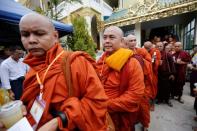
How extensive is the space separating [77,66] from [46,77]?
8.0 inches

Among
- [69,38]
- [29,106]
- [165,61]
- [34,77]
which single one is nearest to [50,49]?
[34,77]

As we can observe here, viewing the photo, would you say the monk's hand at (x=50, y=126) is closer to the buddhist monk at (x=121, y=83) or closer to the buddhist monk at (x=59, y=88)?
the buddhist monk at (x=59, y=88)

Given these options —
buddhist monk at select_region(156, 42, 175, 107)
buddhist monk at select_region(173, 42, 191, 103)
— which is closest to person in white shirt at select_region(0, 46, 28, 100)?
buddhist monk at select_region(156, 42, 175, 107)

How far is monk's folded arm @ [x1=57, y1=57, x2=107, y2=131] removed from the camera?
113 centimetres

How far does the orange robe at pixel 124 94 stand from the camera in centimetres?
206

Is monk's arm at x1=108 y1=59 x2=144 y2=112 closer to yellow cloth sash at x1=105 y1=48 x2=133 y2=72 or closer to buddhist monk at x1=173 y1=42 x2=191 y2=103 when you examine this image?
yellow cloth sash at x1=105 y1=48 x2=133 y2=72

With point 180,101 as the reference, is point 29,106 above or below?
above

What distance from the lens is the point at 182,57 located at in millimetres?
5781

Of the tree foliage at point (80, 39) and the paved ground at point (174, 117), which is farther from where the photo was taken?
the tree foliage at point (80, 39)

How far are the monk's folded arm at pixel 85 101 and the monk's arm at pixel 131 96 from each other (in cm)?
85

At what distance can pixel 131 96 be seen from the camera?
6.77 ft

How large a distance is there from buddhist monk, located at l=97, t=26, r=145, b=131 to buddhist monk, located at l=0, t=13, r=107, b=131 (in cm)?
86

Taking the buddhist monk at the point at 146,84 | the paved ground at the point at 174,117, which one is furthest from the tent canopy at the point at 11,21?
the paved ground at the point at 174,117

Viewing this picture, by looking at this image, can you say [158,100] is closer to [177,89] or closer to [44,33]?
[177,89]
